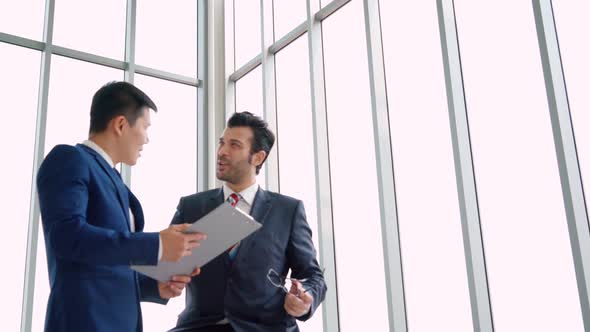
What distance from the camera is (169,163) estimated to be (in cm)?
493

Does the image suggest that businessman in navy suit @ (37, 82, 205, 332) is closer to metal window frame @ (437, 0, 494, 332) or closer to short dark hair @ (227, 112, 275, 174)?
short dark hair @ (227, 112, 275, 174)

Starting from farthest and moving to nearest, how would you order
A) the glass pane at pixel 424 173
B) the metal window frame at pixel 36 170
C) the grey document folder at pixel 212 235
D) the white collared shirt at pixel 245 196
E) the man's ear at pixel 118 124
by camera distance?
the metal window frame at pixel 36 170 < the glass pane at pixel 424 173 < the white collared shirt at pixel 245 196 < the man's ear at pixel 118 124 < the grey document folder at pixel 212 235

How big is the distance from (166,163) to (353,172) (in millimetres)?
1875

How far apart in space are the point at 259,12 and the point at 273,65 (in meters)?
0.62

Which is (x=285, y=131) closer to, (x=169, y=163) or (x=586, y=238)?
(x=169, y=163)

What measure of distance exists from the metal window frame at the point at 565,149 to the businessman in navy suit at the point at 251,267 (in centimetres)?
110

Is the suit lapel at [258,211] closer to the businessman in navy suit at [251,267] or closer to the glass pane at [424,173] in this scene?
the businessman in navy suit at [251,267]

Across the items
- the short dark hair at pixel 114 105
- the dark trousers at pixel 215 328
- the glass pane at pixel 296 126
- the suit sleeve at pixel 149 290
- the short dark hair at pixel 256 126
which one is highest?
the glass pane at pixel 296 126

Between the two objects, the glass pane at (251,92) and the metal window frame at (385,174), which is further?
the glass pane at (251,92)

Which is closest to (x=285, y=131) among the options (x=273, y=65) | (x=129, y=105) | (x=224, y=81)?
(x=273, y=65)

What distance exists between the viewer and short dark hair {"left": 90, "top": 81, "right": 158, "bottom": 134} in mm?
1776

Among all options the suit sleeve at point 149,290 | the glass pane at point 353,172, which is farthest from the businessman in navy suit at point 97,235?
the glass pane at point 353,172

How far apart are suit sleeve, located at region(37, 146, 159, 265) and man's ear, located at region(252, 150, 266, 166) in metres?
1.08

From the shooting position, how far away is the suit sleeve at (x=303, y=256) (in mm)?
2283
